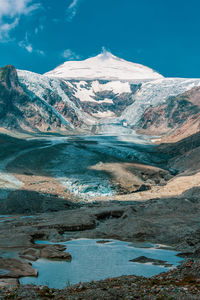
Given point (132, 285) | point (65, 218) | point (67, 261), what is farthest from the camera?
point (65, 218)

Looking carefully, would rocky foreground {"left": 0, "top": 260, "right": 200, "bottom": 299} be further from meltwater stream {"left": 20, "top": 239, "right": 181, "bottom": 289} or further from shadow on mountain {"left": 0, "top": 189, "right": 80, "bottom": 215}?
shadow on mountain {"left": 0, "top": 189, "right": 80, "bottom": 215}

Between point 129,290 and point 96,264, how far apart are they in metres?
8.33

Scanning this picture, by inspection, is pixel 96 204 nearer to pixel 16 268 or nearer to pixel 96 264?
pixel 96 264

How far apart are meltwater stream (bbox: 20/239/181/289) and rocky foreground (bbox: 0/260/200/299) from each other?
85.2 inches

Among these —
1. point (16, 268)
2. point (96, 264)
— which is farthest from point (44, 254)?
point (16, 268)

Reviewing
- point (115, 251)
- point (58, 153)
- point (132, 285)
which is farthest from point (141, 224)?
point (58, 153)

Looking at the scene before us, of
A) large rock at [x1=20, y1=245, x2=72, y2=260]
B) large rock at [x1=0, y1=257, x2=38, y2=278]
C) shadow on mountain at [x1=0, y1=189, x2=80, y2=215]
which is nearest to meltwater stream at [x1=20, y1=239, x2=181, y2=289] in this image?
large rock at [x1=0, y1=257, x2=38, y2=278]

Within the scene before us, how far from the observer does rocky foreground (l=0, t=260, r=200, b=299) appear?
11.4m

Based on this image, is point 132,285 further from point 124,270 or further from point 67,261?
point 67,261

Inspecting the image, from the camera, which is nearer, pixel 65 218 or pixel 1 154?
pixel 65 218

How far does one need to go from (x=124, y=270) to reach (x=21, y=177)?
56859mm

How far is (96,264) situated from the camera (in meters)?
20.3

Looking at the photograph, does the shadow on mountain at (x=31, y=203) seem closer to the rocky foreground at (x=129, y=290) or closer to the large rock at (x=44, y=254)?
the large rock at (x=44, y=254)

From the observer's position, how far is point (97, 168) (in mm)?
82688
